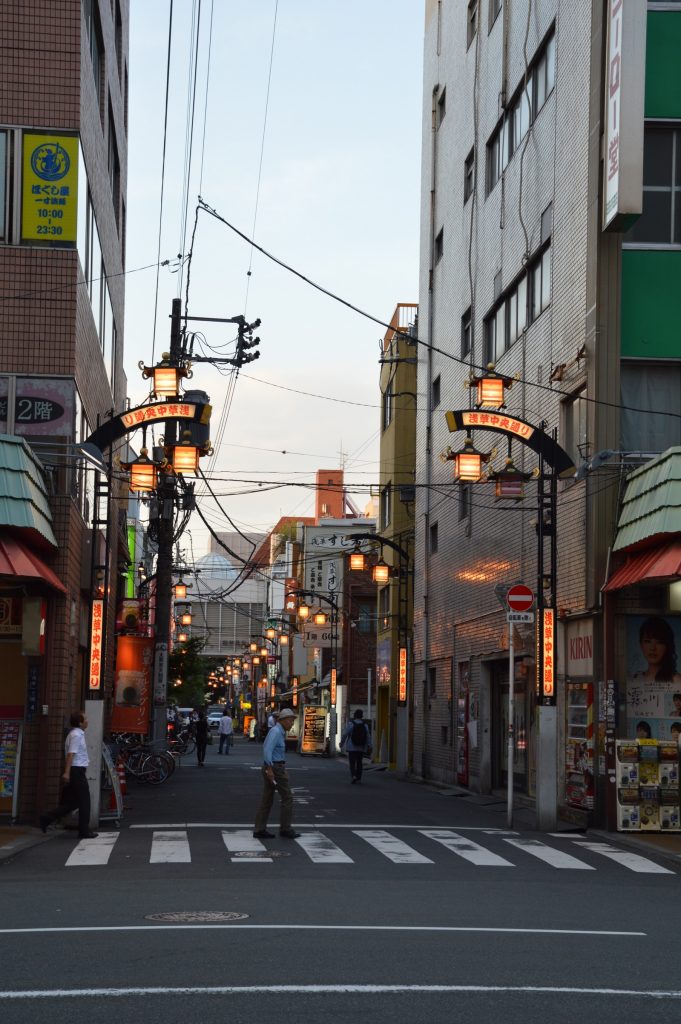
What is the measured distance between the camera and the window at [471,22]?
37.1 meters

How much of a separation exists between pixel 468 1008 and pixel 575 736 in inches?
651

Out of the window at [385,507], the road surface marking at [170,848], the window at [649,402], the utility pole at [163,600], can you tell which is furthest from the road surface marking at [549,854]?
the window at [385,507]

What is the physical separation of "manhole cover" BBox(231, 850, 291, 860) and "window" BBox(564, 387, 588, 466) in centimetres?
954

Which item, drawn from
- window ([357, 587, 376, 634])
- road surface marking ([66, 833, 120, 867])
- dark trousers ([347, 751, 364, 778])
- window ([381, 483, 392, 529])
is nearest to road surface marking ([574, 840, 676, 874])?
road surface marking ([66, 833, 120, 867])

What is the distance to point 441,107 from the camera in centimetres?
4303

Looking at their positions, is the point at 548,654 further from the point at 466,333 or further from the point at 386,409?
the point at 386,409

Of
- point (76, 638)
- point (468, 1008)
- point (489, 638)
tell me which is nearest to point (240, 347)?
point (489, 638)

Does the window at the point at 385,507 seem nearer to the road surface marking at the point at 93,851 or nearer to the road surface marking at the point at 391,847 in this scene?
the road surface marking at the point at 391,847

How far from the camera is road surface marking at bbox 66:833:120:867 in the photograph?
1573 centimetres

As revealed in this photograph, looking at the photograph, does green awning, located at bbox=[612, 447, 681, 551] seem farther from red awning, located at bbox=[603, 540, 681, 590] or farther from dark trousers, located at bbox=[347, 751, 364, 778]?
dark trousers, located at bbox=[347, 751, 364, 778]

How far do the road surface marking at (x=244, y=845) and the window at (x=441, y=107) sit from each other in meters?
28.9

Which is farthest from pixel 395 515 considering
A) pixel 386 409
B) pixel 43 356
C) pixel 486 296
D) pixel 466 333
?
pixel 43 356

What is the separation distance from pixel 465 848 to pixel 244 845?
291 cm

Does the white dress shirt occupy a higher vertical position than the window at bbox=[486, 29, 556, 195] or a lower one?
lower
